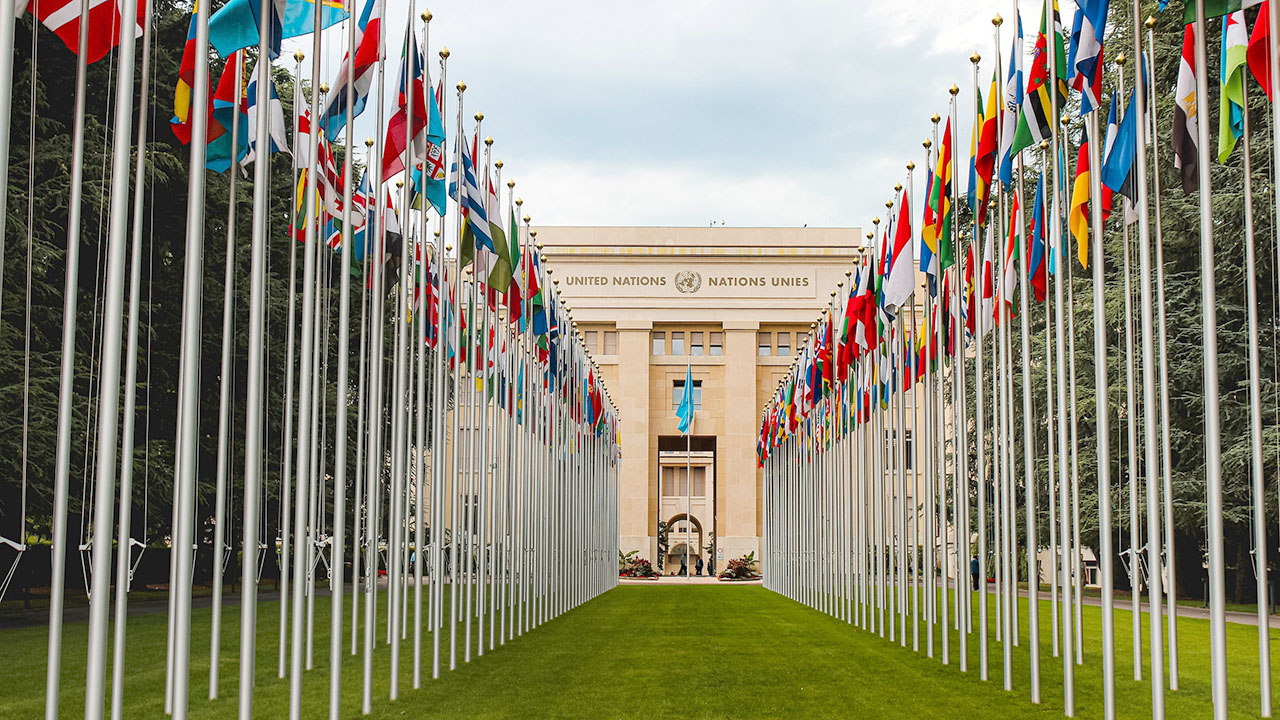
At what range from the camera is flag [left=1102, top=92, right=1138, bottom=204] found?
11031 millimetres

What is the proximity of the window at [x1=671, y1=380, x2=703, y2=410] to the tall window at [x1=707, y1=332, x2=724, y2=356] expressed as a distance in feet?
6.12

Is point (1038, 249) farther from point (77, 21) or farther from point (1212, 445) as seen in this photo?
point (77, 21)

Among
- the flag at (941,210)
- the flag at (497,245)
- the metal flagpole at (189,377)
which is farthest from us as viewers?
the flag at (497,245)

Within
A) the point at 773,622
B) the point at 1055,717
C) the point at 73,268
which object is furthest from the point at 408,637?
the point at 73,268

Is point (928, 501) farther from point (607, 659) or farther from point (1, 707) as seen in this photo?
point (1, 707)

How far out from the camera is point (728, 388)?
7100 cm

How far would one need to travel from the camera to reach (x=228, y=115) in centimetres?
1212

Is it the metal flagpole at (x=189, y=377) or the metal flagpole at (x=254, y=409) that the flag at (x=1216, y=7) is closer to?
the metal flagpole at (x=254, y=409)

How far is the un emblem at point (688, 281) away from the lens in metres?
71.9

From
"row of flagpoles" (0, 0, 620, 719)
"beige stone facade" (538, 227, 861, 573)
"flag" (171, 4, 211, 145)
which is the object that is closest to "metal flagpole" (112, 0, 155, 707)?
"row of flagpoles" (0, 0, 620, 719)

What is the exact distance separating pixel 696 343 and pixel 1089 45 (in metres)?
61.5

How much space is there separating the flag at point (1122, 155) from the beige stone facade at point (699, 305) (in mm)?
58524

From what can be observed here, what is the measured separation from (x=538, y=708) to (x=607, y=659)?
5.34 m

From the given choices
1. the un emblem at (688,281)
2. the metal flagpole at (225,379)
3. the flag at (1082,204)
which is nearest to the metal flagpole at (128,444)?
the metal flagpole at (225,379)
